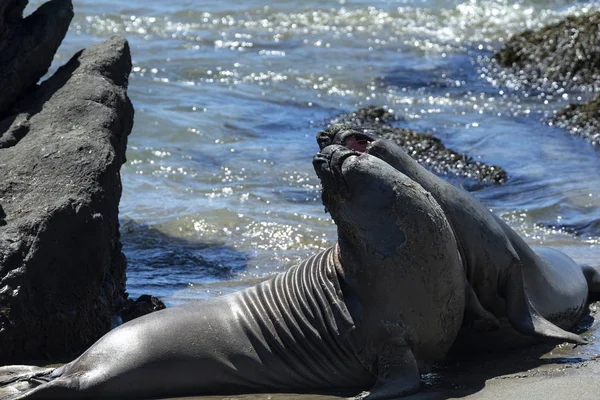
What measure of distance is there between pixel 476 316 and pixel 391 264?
0.61 metres

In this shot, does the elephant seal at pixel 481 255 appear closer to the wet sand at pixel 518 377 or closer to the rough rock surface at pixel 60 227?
the wet sand at pixel 518 377

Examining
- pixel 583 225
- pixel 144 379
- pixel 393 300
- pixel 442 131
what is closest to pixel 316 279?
pixel 393 300

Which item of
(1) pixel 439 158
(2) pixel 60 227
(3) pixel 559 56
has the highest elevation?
(2) pixel 60 227

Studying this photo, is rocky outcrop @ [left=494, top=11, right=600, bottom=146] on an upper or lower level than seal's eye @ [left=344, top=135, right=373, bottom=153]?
lower

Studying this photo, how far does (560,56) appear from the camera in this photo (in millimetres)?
15805

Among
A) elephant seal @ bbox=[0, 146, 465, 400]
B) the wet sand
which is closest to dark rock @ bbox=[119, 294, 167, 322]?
elephant seal @ bbox=[0, 146, 465, 400]

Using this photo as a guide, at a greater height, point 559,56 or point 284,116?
point 559,56

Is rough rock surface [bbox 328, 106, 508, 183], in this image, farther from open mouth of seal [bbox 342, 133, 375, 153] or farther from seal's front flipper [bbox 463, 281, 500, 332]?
open mouth of seal [bbox 342, 133, 375, 153]

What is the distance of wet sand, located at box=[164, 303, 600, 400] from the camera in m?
4.73

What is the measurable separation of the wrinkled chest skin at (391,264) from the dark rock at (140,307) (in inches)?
68.2

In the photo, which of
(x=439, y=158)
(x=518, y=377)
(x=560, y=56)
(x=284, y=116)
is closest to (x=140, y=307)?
(x=518, y=377)

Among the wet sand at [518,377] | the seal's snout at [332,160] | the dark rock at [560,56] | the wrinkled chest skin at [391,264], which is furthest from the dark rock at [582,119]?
the seal's snout at [332,160]

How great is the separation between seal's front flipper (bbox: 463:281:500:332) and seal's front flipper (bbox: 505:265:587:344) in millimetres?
98

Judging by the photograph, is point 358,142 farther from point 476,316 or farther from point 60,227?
point 60,227
